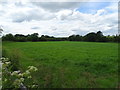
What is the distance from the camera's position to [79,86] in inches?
145

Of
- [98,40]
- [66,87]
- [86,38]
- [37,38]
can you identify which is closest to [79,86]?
[66,87]

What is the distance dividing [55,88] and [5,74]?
128 centimetres

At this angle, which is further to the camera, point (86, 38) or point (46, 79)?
point (86, 38)

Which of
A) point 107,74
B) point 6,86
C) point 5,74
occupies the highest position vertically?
point 5,74

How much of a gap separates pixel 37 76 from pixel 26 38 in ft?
153

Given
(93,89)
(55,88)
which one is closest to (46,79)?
(55,88)

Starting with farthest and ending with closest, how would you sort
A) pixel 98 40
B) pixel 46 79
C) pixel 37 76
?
pixel 98 40, pixel 37 76, pixel 46 79

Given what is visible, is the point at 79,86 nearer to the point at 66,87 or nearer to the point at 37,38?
the point at 66,87

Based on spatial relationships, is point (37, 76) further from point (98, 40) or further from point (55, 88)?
point (98, 40)

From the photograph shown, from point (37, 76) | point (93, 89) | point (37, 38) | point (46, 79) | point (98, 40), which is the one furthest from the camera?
point (37, 38)

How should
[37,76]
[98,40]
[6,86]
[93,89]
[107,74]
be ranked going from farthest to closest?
1. [98,40]
2. [107,74]
3. [37,76]
4. [93,89]
5. [6,86]

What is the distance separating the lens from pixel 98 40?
44062 millimetres

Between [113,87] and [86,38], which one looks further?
[86,38]

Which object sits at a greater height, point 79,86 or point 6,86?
point 6,86
